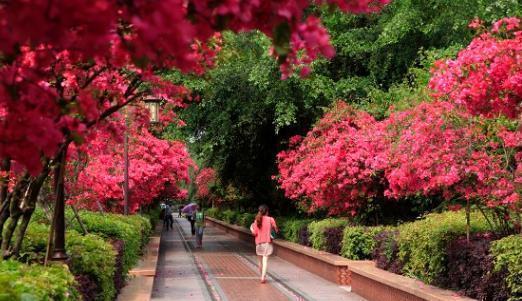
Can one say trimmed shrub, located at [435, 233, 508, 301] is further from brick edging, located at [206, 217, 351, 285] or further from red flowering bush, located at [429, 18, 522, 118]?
brick edging, located at [206, 217, 351, 285]

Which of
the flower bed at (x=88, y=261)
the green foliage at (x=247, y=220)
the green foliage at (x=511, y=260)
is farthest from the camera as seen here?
the green foliage at (x=247, y=220)

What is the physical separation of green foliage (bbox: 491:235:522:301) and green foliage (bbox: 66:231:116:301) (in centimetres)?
472

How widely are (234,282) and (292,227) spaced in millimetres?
7808

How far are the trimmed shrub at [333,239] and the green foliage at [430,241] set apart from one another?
516 centimetres

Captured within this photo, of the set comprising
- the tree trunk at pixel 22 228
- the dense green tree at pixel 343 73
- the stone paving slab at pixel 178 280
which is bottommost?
the stone paving slab at pixel 178 280

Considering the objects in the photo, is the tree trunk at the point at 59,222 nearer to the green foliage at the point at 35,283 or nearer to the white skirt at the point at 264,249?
the green foliage at the point at 35,283

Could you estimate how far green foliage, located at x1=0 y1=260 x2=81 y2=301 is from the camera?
4480mm

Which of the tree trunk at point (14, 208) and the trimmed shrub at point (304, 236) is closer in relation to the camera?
the tree trunk at point (14, 208)

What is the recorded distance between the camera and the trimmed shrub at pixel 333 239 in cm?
1753

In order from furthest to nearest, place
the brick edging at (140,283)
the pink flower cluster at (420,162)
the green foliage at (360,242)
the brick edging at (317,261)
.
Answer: the green foliage at (360,242)
the brick edging at (317,261)
the brick edging at (140,283)
the pink flower cluster at (420,162)

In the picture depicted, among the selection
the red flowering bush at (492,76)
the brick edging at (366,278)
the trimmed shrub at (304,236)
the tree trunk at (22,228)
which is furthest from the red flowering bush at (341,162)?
the tree trunk at (22,228)

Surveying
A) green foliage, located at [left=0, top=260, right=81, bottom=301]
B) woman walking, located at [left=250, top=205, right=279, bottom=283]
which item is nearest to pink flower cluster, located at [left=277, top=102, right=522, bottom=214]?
woman walking, located at [left=250, top=205, right=279, bottom=283]

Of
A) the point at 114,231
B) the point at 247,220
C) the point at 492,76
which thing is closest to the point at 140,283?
the point at 114,231

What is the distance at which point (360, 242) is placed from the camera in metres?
15.9
